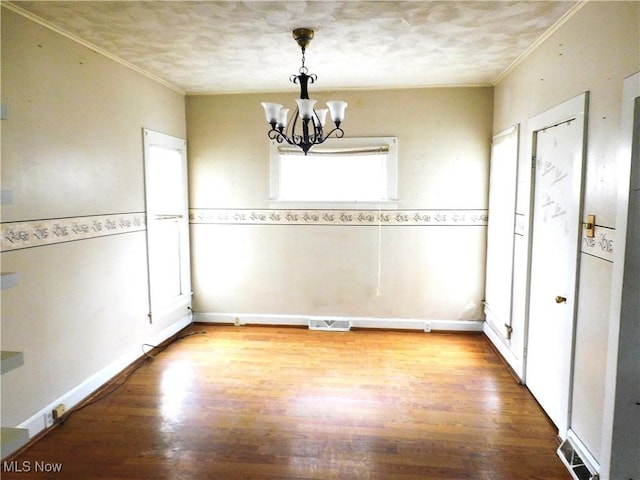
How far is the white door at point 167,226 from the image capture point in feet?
11.6

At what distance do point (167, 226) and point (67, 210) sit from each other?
129 cm

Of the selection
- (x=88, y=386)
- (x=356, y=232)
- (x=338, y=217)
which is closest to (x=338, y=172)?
(x=338, y=217)

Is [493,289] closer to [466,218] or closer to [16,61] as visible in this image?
[466,218]

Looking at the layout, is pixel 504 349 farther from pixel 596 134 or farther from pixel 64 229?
pixel 64 229

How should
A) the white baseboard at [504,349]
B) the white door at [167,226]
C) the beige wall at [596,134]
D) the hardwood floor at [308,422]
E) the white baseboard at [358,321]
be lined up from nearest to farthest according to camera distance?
the beige wall at [596,134] < the hardwood floor at [308,422] < the white baseboard at [504,349] < the white door at [167,226] < the white baseboard at [358,321]

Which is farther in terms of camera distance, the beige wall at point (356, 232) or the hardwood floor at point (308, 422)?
the beige wall at point (356, 232)

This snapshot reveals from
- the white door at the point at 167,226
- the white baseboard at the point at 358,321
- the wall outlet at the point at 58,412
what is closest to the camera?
the wall outlet at the point at 58,412

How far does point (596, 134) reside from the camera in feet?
6.49

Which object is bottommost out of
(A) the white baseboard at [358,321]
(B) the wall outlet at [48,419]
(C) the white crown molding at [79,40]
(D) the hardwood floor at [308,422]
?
(D) the hardwood floor at [308,422]

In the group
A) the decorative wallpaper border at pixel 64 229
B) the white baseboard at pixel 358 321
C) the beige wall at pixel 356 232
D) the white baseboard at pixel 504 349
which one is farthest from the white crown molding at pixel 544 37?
the decorative wallpaper border at pixel 64 229

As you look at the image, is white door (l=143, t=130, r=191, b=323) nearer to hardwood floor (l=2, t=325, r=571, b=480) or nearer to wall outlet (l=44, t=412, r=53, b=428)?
hardwood floor (l=2, t=325, r=571, b=480)

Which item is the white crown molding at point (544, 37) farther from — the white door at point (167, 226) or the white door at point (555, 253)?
the white door at point (167, 226)

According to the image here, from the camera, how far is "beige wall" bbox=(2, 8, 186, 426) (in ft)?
7.23

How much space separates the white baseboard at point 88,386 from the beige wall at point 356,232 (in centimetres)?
83
